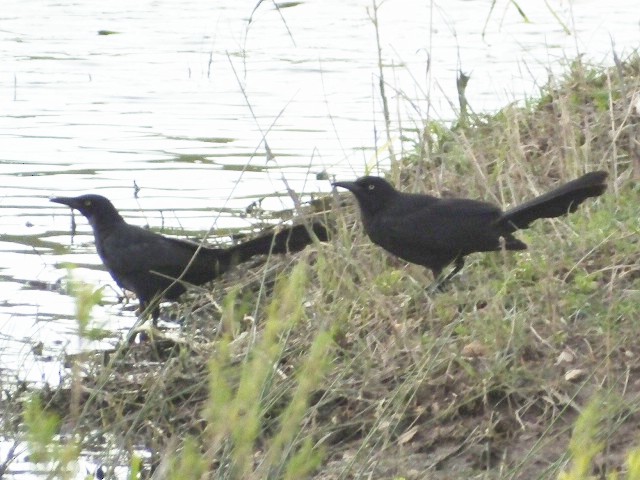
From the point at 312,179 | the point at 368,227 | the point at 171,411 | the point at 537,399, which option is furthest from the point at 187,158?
the point at 537,399

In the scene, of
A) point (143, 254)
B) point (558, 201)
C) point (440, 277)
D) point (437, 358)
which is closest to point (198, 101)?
point (143, 254)

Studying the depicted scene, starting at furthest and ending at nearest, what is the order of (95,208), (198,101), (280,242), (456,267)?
(198,101)
(95,208)
(280,242)
(456,267)

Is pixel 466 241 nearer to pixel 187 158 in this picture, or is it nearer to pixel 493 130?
pixel 493 130

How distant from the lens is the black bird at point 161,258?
21.5 feet

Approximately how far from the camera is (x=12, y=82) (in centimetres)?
1147

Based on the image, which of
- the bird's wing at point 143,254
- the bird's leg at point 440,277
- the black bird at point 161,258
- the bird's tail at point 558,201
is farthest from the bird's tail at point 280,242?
the bird's tail at point 558,201

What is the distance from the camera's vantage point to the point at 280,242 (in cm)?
634

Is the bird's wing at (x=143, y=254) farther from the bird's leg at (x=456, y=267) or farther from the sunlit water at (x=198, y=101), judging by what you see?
the bird's leg at (x=456, y=267)

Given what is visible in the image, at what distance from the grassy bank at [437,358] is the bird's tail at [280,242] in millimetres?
92

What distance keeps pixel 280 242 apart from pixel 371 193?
0.45 meters

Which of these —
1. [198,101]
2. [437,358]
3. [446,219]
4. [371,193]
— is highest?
[198,101]

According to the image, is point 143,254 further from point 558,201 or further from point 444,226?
point 558,201

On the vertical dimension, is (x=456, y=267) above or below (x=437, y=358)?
above

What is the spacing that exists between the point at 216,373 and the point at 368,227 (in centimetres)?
371
